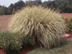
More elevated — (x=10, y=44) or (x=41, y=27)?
(x=41, y=27)

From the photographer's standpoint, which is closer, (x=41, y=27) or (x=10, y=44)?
(x=10, y=44)

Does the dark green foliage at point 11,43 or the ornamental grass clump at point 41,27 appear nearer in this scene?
the dark green foliage at point 11,43

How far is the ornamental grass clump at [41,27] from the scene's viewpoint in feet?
14.7

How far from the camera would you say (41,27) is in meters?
4.48

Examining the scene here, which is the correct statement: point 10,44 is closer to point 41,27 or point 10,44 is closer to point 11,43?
point 11,43

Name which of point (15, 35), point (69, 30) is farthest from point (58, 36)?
point (69, 30)

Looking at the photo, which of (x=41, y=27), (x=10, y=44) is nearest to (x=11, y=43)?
(x=10, y=44)

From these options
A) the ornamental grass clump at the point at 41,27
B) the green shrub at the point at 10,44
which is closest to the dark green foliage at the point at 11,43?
the green shrub at the point at 10,44

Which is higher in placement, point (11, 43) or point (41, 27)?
point (41, 27)

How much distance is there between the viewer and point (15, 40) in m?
3.90

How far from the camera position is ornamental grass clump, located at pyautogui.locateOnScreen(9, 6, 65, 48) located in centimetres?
447

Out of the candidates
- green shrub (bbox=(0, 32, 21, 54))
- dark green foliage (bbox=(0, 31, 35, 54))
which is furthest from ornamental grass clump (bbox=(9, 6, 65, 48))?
green shrub (bbox=(0, 32, 21, 54))

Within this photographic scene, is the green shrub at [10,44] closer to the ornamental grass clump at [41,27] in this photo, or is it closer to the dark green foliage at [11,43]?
the dark green foliage at [11,43]

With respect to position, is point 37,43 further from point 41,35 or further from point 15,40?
point 15,40
